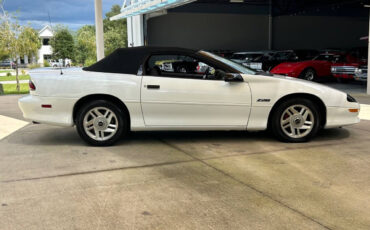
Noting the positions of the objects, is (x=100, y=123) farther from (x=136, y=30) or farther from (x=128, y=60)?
(x=136, y=30)

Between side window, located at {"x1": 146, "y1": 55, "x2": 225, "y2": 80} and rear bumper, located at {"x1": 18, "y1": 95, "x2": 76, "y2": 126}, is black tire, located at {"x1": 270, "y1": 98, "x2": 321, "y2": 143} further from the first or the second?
rear bumper, located at {"x1": 18, "y1": 95, "x2": 76, "y2": 126}

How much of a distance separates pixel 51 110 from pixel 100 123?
2.43 ft

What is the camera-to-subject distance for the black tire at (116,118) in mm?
5230

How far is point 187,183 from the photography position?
3.85m

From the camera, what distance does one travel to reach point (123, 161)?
466cm

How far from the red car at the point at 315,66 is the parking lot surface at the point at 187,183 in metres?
8.68

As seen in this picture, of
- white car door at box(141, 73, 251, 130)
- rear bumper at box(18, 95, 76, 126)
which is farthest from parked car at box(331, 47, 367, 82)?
rear bumper at box(18, 95, 76, 126)

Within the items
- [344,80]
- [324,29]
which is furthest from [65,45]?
[344,80]

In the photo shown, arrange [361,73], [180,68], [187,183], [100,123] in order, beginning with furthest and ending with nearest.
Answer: [361,73] < [180,68] < [100,123] < [187,183]

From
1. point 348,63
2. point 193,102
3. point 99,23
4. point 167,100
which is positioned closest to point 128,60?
point 167,100

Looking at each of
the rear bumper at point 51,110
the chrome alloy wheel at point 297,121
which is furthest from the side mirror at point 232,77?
the rear bumper at point 51,110

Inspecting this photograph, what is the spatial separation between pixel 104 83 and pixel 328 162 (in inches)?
126

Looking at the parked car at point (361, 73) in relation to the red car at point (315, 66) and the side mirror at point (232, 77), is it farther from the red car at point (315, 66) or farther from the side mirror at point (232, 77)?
the side mirror at point (232, 77)

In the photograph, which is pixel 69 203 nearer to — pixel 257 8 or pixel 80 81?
pixel 80 81
